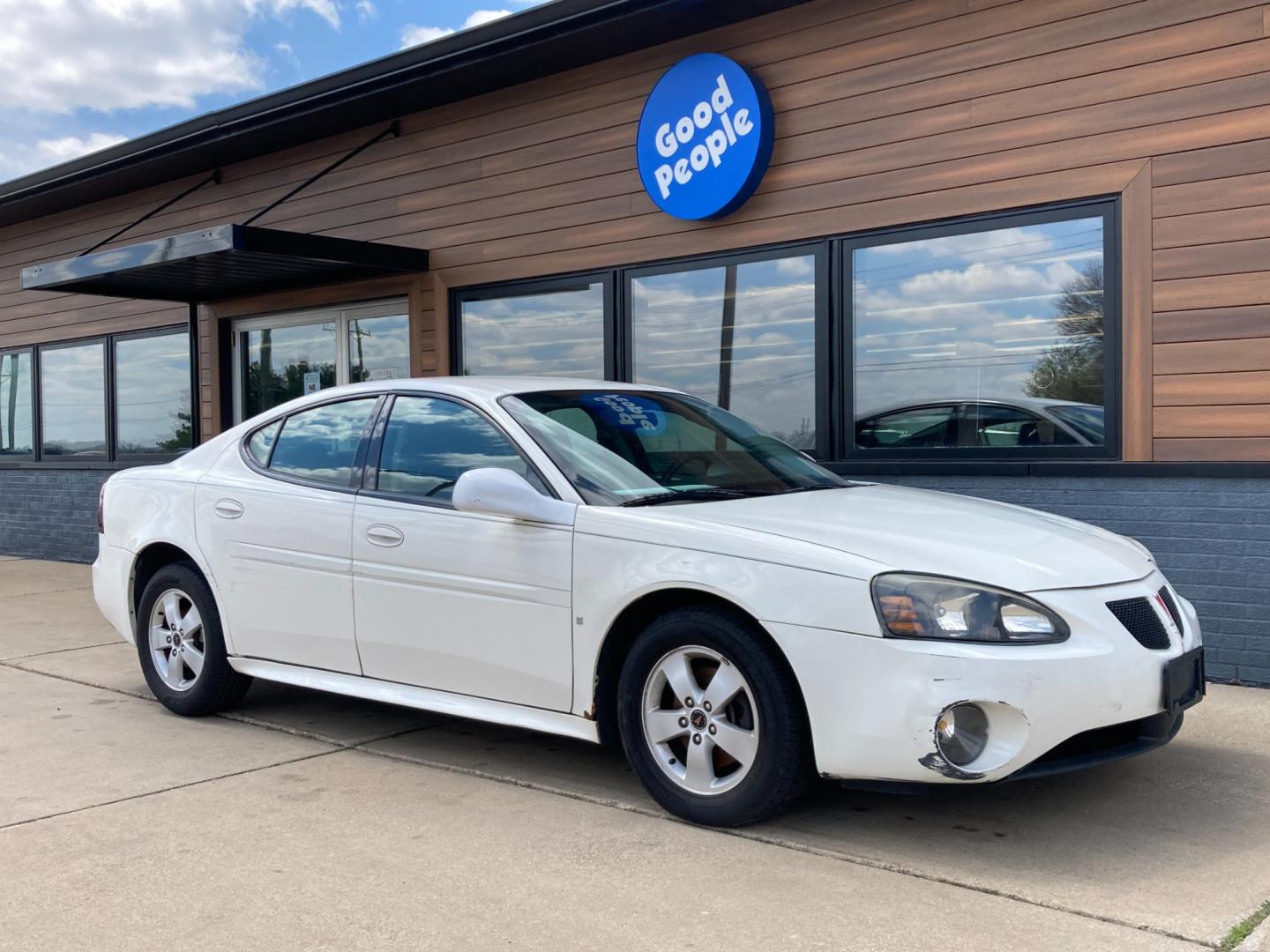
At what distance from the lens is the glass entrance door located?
35.3ft

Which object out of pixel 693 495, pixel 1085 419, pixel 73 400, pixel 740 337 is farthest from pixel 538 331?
pixel 73 400

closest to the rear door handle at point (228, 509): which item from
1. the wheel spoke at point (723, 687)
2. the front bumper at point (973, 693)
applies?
the wheel spoke at point (723, 687)

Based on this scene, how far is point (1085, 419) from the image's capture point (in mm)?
6746

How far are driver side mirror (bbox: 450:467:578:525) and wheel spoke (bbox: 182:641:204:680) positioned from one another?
2021 mm

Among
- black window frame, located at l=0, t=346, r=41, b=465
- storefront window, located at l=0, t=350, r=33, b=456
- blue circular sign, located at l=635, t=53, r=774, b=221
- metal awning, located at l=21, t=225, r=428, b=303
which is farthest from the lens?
storefront window, located at l=0, t=350, r=33, b=456

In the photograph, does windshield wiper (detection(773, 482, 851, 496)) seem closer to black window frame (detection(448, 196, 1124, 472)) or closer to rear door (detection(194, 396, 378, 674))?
rear door (detection(194, 396, 378, 674))

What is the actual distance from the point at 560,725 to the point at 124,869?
1474 mm

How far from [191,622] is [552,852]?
8.61 feet

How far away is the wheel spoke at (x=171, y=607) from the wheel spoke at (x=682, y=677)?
282 centimetres

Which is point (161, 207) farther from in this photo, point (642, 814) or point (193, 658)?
point (642, 814)

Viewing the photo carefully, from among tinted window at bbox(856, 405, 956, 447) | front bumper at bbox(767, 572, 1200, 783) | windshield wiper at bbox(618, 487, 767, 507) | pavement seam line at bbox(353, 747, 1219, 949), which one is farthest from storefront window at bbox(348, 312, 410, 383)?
front bumper at bbox(767, 572, 1200, 783)

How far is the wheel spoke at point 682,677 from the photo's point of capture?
4016 millimetres

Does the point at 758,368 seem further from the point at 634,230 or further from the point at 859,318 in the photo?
the point at 634,230

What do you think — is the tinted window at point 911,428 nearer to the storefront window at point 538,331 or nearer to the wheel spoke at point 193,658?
the storefront window at point 538,331
